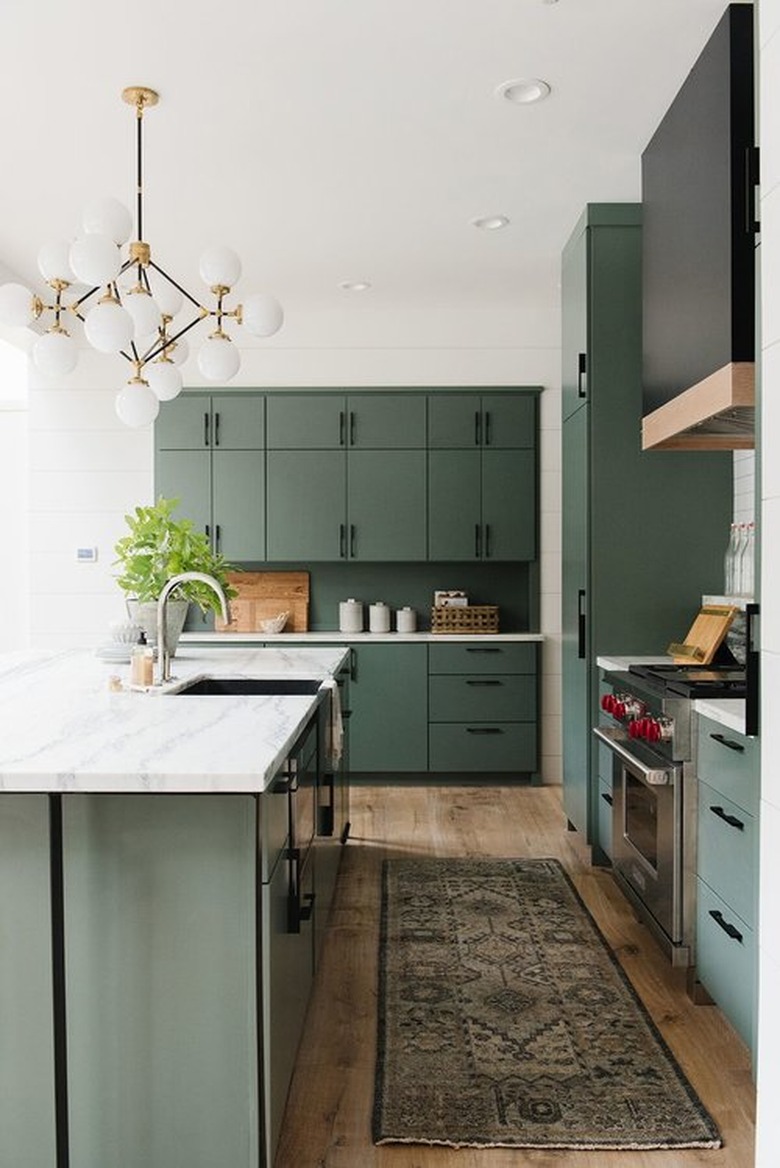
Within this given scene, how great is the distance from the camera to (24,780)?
1778mm

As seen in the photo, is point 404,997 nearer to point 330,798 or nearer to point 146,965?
point 330,798

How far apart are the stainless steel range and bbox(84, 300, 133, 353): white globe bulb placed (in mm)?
1872

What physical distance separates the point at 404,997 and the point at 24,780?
1.59m

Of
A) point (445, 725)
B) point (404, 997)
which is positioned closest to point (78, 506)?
point (445, 725)

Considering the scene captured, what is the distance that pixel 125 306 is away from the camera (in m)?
2.93

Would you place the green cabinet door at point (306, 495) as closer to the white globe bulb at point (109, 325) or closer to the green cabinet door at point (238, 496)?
the green cabinet door at point (238, 496)

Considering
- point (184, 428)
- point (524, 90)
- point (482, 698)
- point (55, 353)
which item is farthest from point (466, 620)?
point (55, 353)

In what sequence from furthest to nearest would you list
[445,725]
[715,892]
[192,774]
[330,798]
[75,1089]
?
[445,725] < [330,798] < [715,892] < [75,1089] < [192,774]

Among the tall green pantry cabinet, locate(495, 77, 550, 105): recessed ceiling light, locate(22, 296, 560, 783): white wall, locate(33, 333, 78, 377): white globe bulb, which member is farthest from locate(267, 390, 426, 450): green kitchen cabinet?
locate(33, 333, 78, 377): white globe bulb

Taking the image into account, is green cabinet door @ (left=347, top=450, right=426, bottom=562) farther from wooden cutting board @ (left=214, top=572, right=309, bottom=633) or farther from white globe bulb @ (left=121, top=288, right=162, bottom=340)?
white globe bulb @ (left=121, top=288, right=162, bottom=340)

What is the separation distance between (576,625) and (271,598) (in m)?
2.39

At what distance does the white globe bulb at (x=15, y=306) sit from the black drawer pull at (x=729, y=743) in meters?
2.30

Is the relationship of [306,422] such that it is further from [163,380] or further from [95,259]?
[95,259]

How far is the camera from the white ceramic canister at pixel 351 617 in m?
6.06
